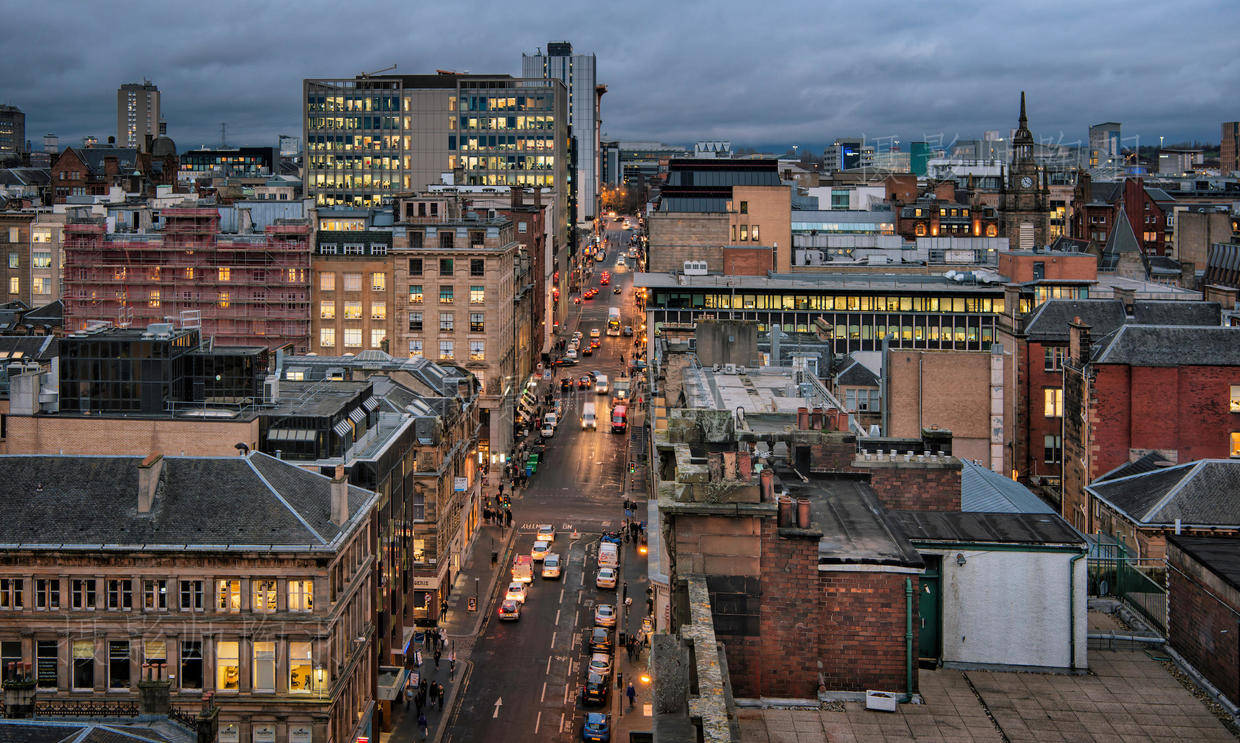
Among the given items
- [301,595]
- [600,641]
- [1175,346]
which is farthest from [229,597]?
[1175,346]

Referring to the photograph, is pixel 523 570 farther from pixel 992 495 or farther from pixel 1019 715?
A: pixel 1019 715

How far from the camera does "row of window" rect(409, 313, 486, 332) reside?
13312 cm

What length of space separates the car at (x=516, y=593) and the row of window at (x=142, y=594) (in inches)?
1315

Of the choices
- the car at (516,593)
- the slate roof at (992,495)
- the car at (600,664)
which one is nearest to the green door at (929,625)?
the slate roof at (992,495)

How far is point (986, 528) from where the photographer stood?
3747 centimetres

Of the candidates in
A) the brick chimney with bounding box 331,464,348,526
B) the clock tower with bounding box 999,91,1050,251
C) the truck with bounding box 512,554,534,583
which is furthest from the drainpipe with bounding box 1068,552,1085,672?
the clock tower with bounding box 999,91,1050,251

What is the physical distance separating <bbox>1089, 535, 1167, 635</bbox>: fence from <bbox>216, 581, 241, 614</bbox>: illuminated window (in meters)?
35.9

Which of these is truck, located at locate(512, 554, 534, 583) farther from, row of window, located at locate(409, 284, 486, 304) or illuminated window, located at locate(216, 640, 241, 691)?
row of window, located at locate(409, 284, 486, 304)

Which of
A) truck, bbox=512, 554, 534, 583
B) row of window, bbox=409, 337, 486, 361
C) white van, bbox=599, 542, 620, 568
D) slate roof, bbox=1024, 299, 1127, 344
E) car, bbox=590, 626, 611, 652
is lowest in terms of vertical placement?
car, bbox=590, 626, 611, 652

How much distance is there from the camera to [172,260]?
13088 centimetres

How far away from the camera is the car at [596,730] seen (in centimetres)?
6431

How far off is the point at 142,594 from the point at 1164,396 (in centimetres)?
5847

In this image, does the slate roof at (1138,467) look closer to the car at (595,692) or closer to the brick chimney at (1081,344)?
the brick chimney at (1081,344)

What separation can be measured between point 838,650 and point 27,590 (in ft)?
127
